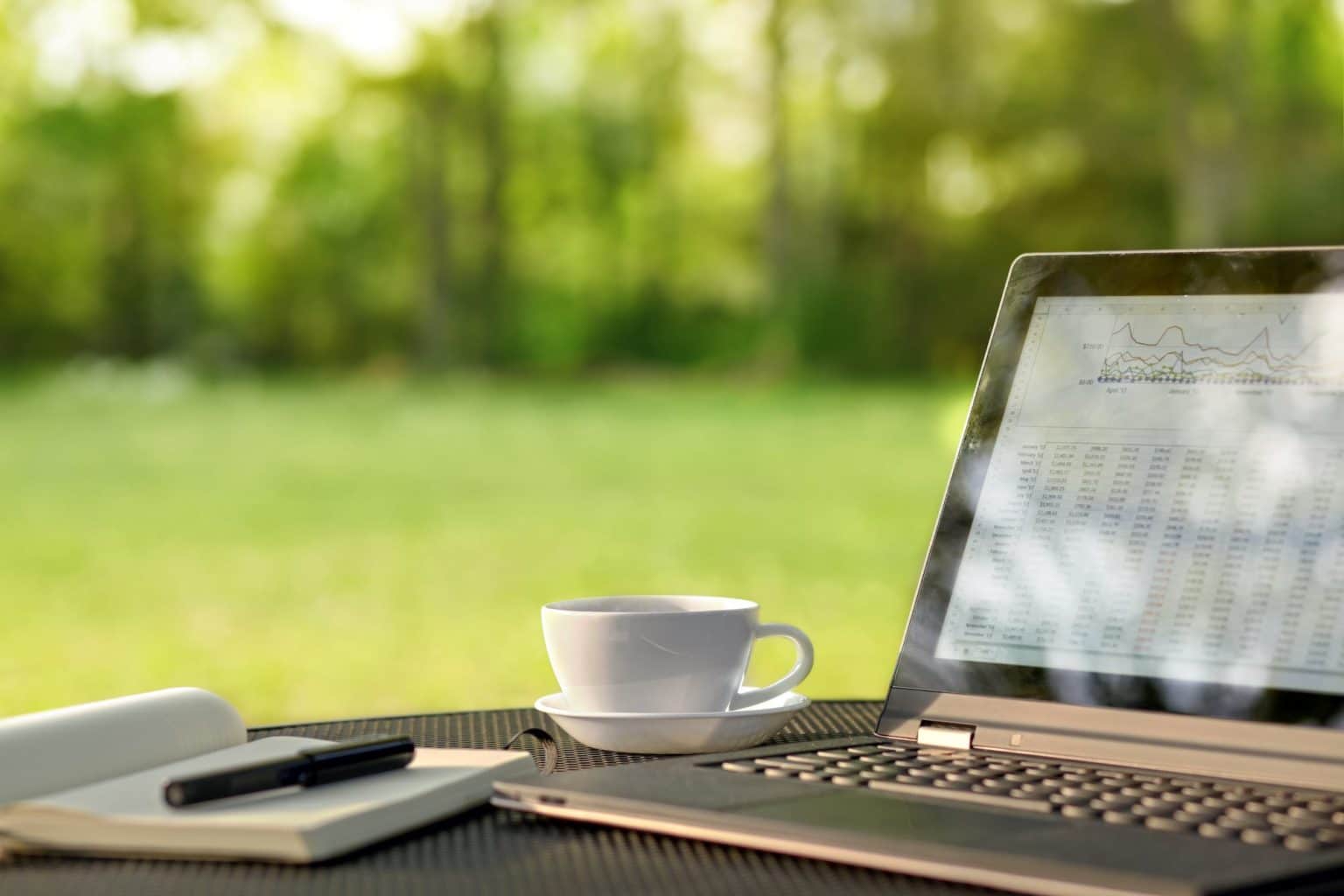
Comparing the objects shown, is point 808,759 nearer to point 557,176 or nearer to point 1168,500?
point 1168,500

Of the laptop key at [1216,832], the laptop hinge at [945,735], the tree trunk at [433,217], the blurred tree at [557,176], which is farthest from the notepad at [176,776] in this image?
the tree trunk at [433,217]

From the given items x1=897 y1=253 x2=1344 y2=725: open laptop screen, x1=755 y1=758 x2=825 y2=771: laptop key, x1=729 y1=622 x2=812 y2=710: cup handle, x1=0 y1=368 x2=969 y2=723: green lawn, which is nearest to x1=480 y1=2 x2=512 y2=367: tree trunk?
x1=0 y1=368 x2=969 y2=723: green lawn

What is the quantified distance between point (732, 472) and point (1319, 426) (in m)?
8.52

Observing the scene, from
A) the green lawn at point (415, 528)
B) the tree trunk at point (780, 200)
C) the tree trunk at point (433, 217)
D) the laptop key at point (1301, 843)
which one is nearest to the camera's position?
the laptop key at point (1301, 843)

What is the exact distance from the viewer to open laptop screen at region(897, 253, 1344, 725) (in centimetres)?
82

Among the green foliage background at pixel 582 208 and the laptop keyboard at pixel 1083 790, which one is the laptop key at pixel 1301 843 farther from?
the green foliage background at pixel 582 208

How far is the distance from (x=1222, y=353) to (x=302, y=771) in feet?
1.88

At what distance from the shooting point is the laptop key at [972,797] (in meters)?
0.70

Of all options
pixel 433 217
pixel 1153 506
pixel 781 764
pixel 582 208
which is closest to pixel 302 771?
pixel 781 764

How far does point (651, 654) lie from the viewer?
940mm

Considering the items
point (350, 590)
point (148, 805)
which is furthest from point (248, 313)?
point (148, 805)

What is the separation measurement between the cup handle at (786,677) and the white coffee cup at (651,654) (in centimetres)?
4

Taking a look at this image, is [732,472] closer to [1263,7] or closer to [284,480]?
[284,480]

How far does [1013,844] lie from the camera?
64 centimetres
